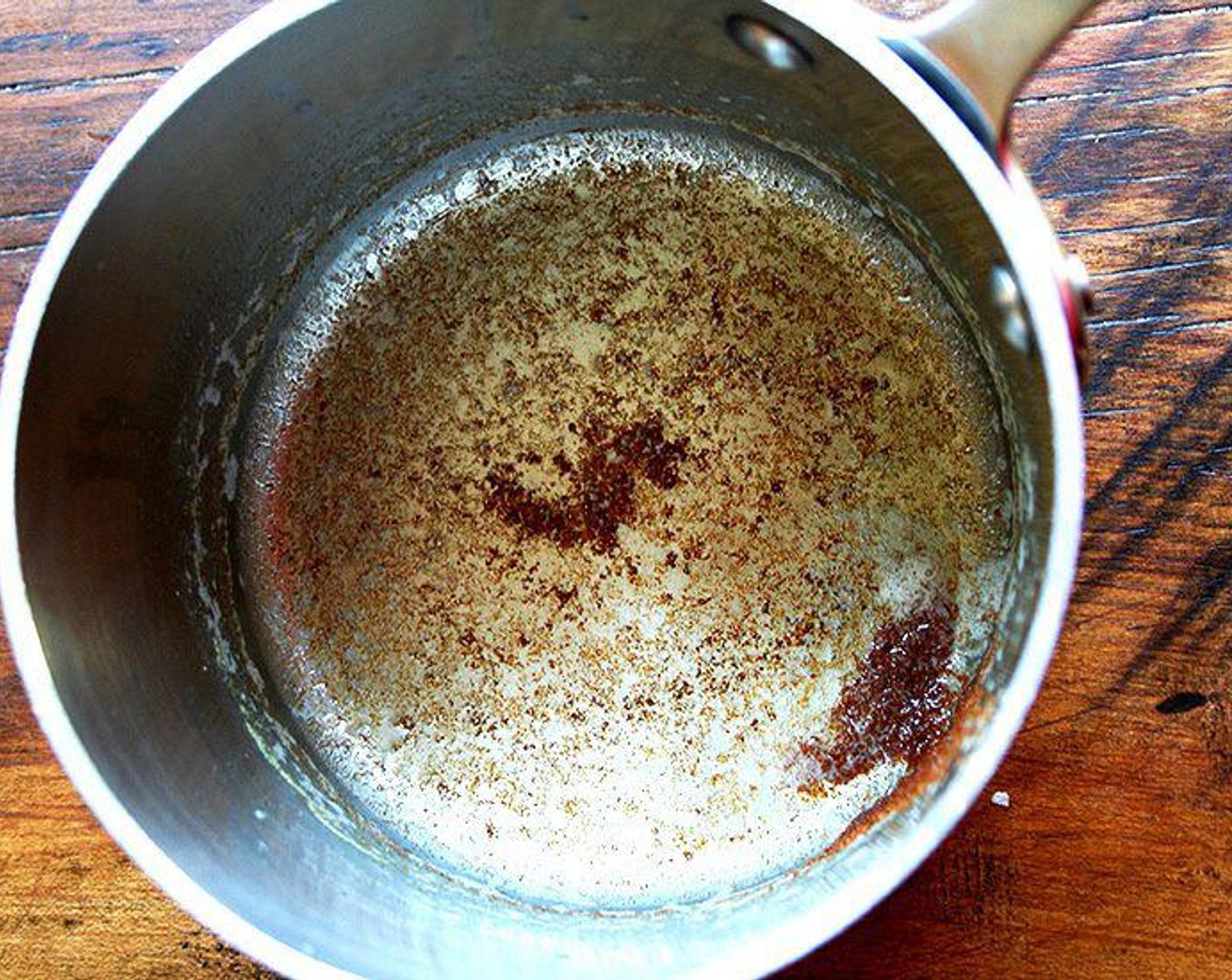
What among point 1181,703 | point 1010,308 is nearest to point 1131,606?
point 1181,703

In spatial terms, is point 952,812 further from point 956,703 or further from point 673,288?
point 673,288

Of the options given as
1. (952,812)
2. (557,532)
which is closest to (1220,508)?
(952,812)

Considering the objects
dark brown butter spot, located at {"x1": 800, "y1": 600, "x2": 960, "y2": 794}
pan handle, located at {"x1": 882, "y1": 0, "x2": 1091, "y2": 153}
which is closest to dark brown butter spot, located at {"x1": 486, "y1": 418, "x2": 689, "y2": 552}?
dark brown butter spot, located at {"x1": 800, "y1": 600, "x2": 960, "y2": 794}

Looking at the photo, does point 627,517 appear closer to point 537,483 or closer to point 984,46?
point 537,483

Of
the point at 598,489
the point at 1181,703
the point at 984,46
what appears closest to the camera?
the point at 984,46

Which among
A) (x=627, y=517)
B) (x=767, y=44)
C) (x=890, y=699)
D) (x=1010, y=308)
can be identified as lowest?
(x=890, y=699)

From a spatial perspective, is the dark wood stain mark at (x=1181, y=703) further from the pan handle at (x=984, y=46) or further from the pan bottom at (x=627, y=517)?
the pan handle at (x=984, y=46)
